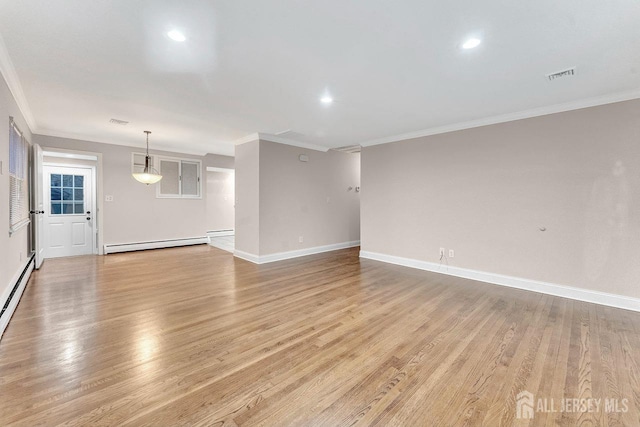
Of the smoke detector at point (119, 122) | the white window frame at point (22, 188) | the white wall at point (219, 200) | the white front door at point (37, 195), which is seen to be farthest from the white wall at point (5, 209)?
the white wall at point (219, 200)

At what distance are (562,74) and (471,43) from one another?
1.30 meters

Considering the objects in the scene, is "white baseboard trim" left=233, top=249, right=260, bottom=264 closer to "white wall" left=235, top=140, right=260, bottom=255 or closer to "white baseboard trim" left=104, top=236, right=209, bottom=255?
"white wall" left=235, top=140, right=260, bottom=255

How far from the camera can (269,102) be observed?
11.7 ft

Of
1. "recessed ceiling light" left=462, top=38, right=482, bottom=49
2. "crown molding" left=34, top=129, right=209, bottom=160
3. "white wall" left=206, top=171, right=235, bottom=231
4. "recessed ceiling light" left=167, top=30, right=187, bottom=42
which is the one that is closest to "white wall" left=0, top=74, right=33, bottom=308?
"recessed ceiling light" left=167, top=30, right=187, bottom=42

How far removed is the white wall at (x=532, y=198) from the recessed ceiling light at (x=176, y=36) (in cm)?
403

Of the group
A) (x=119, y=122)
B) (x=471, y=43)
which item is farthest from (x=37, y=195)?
(x=471, y=43)

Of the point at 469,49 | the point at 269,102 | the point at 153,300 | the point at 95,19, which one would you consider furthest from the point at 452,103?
the point at 153,300

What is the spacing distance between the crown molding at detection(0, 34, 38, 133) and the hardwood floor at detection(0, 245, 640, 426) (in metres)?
2.42

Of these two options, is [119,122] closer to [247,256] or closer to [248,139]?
[248,139]

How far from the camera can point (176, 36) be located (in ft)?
7.12

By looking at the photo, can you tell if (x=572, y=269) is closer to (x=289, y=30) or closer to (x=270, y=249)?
(x=289, y=30)

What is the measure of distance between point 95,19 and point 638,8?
3694 mm

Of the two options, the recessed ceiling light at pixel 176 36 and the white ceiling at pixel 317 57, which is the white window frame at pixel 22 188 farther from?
the recessed ceiling light at pixel 176 36

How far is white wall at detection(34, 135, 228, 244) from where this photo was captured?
5.93 m
